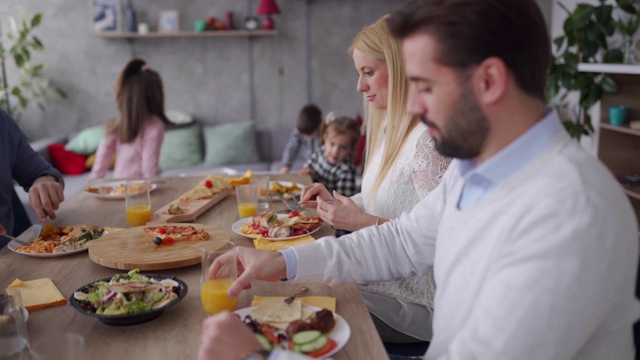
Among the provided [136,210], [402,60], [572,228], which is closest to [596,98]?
[402,60]

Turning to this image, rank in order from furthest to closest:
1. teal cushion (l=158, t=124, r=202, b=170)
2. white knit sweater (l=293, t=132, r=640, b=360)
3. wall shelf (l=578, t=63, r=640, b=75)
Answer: teal cushion (l=158, t=124, r=202, b=170), wall shelf (l=578, t=63, r=640, b=75), white knit sweater (l=293, t=132, r=640, b=360)

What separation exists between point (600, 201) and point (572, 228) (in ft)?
0.22

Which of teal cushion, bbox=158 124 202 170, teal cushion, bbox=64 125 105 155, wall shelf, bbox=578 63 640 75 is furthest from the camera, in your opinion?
teal cushion, bbox=158 124 202 170

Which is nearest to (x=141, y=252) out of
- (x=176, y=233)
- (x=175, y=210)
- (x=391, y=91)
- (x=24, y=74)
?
(x=176, y=233)

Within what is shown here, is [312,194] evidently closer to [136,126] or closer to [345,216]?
[345,216]

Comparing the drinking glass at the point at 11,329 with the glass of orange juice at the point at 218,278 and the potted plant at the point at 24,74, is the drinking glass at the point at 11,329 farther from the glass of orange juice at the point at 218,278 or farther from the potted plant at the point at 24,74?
the potted plant at the point at 24,74

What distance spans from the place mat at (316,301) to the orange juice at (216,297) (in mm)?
70

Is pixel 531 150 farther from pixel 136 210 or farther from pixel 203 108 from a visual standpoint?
pixel 203 108

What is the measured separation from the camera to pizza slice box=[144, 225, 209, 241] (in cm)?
170

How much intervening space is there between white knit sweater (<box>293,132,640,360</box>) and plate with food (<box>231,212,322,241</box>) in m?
0.74

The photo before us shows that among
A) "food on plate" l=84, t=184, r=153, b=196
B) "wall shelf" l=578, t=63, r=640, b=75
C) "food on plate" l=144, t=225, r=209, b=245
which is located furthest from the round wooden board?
"wall shelf" l=578, t=63, r=640, b=75

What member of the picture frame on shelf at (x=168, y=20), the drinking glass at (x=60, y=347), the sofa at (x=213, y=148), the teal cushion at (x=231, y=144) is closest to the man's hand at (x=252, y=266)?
the drinking glass at (x=60, y=347)

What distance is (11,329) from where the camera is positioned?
1.08 m

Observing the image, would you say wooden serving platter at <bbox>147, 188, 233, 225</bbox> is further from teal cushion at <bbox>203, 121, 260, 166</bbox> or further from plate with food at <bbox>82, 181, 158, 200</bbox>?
teal cushion at <bbox>203, 121, 260, 166</bbox>
